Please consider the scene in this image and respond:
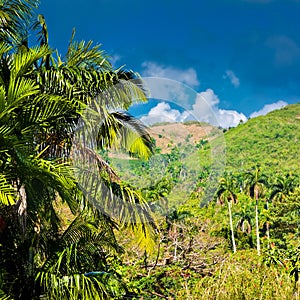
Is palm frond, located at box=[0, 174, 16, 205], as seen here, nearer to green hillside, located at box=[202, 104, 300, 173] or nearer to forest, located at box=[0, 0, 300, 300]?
forest, located at box=[0, 0, 300, 300]

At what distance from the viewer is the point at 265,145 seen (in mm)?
53812

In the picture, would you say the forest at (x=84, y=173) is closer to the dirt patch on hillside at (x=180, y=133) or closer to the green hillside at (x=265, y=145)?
the dirt patch on hillside at (x=180, y=133)

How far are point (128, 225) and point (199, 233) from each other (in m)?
7.01

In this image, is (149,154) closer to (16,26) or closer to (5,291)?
(16,26)

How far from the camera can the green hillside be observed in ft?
161

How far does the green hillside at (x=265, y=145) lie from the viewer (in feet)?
161

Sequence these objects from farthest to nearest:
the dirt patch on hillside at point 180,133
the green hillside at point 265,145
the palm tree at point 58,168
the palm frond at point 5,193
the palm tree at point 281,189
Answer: the green hillside at point 265,145, the palm tree at point 281,189, the dirt patch on hillside at point 180,133, the palm tree at point 58,168, the palm frond at point 5,193

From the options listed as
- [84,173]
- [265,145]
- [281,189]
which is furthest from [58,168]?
[265,145]

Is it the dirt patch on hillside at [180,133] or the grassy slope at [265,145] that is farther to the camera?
the grassy slope at [265,145]

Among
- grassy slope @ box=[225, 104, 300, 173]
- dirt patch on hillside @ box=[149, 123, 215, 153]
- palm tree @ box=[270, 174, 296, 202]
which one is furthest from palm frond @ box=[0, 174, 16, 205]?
grassy slope @ box=[225, 104, 300, 173]

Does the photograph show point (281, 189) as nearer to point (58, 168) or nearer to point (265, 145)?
point (265, 145)

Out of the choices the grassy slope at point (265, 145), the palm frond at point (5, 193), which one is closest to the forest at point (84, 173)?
the palm frond at point (5, 193)

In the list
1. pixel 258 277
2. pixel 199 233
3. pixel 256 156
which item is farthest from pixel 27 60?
pixel 256 156

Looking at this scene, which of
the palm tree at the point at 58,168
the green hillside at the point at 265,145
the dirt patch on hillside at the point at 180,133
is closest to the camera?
the palm tree at the point at 58,168
